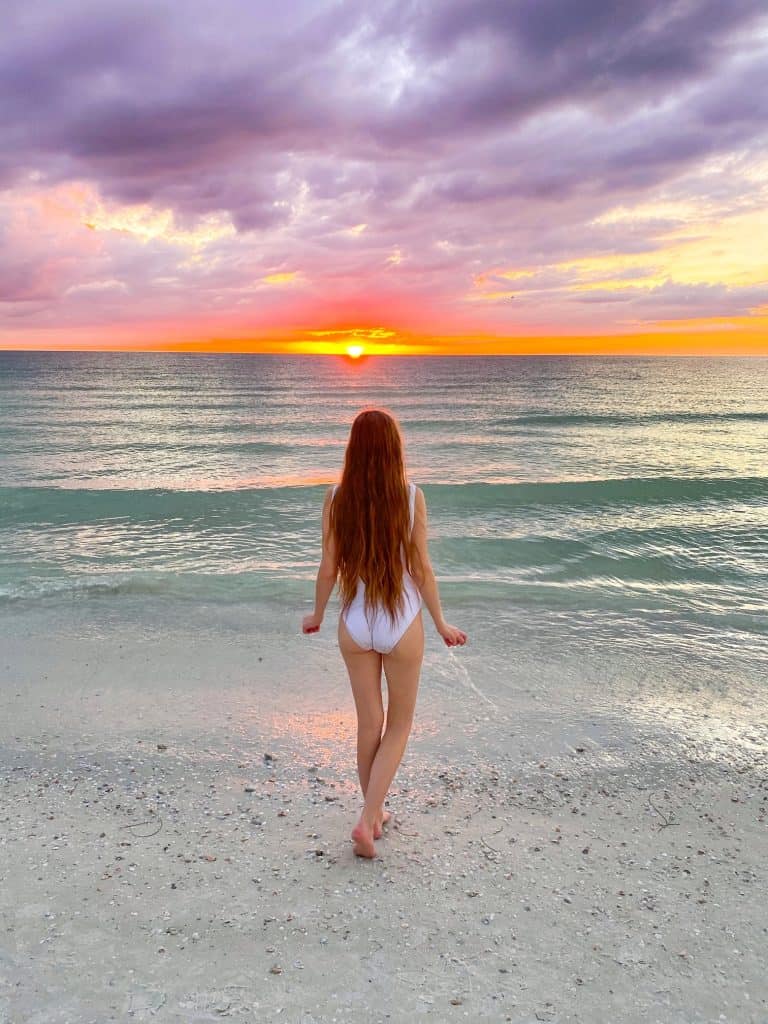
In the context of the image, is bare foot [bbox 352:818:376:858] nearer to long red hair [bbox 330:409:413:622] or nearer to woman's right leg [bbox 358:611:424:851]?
woman's right leg [bbox 358:611:424:851]

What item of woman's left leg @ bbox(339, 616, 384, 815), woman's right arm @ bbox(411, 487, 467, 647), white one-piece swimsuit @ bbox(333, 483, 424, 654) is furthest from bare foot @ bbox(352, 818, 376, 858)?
woman's right arm @ bbox(411, 487, 467, 647)

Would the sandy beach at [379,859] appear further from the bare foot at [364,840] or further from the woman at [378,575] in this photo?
the woman at [378,575]

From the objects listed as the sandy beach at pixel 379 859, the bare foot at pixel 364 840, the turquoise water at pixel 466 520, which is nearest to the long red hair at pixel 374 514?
the bare foot at pixel 364 840

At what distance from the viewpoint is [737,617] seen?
7633 millimetres

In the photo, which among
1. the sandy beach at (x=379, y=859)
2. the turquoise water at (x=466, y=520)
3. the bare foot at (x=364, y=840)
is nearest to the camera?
the sandy beach at (x=379, y=859)

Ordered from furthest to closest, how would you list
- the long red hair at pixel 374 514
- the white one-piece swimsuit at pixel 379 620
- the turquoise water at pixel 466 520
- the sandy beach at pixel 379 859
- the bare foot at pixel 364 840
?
the turquoise water at pixel 466 520 → the bare foot at pixel 364 840 → the white one-piece swimsuit at pixel 379 620 → the long red hair at pixel 374 514 → the sandy beach at pixel 379 859

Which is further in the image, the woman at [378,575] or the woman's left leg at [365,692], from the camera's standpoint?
the woman's left leg at [365,692]

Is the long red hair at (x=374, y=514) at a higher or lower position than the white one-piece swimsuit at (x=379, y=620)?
higher

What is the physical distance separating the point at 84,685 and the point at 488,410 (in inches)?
1401

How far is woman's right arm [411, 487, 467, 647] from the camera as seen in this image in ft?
10.5

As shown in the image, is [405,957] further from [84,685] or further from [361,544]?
[84,685]

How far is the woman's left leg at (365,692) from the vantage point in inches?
129

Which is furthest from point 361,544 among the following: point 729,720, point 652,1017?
point 729,720

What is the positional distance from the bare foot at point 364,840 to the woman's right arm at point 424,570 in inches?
40.7
